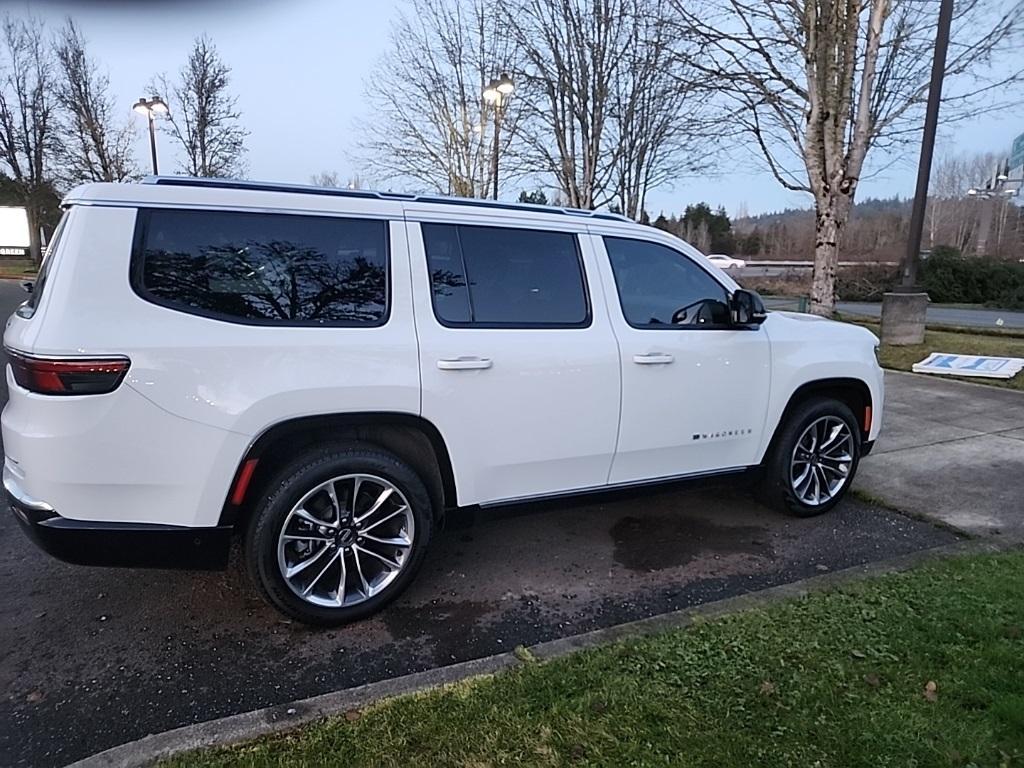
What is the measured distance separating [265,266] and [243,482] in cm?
92

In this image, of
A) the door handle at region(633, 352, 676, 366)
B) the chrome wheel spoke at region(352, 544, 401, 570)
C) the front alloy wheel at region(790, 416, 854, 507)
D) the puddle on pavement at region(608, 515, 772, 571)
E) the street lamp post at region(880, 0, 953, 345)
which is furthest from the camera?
the street lamp post at region(880, 0, 953, 345)

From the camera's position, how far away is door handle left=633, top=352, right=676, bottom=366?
3.57 meters

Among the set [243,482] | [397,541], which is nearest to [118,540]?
[243,482]

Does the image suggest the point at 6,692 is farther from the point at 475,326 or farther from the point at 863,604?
the point at 863,604

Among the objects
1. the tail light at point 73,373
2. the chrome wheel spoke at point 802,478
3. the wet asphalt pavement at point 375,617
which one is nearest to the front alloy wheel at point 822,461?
the chrome wheel spoke at point 802,478

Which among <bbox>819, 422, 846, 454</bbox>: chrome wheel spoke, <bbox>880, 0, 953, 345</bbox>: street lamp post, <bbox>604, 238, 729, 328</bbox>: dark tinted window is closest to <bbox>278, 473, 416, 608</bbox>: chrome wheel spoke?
<bbox>604, 238, 729, 328</bbox>: dark tinted window

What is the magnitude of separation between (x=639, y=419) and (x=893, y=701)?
172cm

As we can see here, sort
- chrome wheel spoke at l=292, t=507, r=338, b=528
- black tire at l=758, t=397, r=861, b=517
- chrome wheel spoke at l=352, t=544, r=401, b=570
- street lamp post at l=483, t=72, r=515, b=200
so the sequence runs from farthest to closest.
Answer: street lamp post at l=483, t=72, r=515, b=200 → black tire at l=758, t=397, r=861, b=517 → chrome wheel spoke at l=352, t=544, r=401, b=570 → chrome wheel spoke at l=292, t=507, r=338, b=528

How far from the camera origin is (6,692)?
258 cm

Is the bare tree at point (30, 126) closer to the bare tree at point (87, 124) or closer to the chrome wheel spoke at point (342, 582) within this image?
the bare tree at point (87, 124)

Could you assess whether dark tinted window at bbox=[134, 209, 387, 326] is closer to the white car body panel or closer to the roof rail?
the white car body panel

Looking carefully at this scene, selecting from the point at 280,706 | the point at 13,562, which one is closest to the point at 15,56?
the point at 13,562

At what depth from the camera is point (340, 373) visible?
2.86m

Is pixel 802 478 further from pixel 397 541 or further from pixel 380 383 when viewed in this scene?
pixel 380 383
